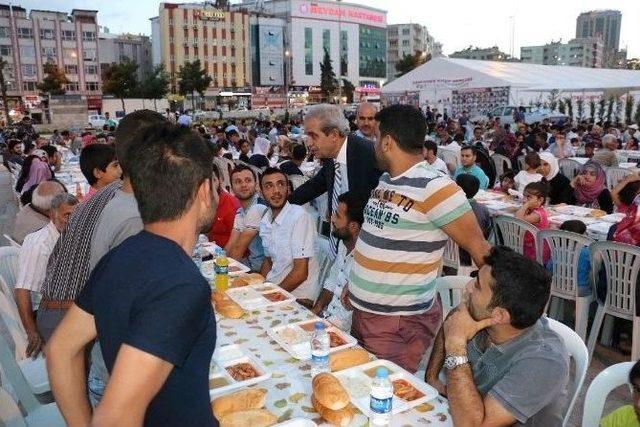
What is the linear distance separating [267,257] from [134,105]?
55448 mm

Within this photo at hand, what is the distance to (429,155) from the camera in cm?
732

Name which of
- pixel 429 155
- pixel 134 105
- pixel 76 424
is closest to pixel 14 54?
pixel 134 105

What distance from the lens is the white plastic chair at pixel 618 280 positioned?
3.80 meters

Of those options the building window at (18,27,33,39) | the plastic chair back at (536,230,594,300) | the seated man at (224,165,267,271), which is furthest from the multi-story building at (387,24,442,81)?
the plastic chair back at (536,230,594,300)

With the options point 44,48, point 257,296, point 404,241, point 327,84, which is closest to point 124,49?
point 44,48

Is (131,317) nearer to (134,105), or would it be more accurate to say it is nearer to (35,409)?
(35,409)

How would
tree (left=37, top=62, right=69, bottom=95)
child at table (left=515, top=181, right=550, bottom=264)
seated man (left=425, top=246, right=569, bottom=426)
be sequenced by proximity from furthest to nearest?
tree (left=37, top=62, right=69, bottom=95), child at table (left=515, top=181, right=550, bottom=264), seated man (left=425, top=246, right=569, bottom=426)

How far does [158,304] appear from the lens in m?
1.10

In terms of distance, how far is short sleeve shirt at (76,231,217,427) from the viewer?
1.09m

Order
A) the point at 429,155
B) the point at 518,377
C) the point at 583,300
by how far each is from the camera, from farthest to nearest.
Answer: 1. the point at 429,155
2. the point at 583,300
3. the point at 518,377

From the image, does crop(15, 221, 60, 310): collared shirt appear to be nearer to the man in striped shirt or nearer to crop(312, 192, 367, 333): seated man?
crop(312, 192, 367, 333): seated man

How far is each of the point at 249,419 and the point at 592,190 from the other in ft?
21.4

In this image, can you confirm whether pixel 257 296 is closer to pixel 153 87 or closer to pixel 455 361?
pixel 455 361

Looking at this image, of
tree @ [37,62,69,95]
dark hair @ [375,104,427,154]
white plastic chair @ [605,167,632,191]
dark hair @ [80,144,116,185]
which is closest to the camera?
dark hair @ [375,104,427,154]
